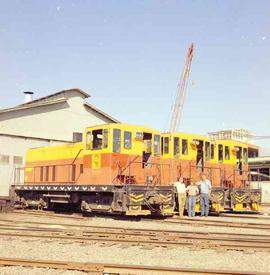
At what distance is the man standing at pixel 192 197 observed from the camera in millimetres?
15570

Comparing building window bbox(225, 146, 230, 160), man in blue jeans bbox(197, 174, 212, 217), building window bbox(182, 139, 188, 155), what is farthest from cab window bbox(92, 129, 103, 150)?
building window bbox(225, 146, 230, 160)

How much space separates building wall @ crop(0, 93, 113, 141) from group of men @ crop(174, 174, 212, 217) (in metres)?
10.4

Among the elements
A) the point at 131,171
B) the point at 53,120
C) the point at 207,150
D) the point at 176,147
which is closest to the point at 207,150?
the point at 207,150

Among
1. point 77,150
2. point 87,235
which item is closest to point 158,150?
point 77,150

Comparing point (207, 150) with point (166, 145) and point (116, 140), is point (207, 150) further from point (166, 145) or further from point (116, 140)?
point (116, 140)

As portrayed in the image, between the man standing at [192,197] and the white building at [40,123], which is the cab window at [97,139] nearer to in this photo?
the man standing at [192,197]

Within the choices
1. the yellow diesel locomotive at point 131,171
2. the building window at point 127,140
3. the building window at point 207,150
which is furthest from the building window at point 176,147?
the building window at point 127,140

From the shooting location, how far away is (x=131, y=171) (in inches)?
571

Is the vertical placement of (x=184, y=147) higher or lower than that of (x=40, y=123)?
lower

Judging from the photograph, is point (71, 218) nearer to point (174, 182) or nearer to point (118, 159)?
point (118, 159)

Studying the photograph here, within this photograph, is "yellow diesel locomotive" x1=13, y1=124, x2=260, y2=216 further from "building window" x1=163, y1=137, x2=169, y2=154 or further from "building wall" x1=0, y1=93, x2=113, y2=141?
"building wall" x1=0, y1=93, x2=113, y2=141

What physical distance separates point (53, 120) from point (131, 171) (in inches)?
423

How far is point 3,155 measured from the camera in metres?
21.5

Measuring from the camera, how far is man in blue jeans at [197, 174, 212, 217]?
15.6 m
